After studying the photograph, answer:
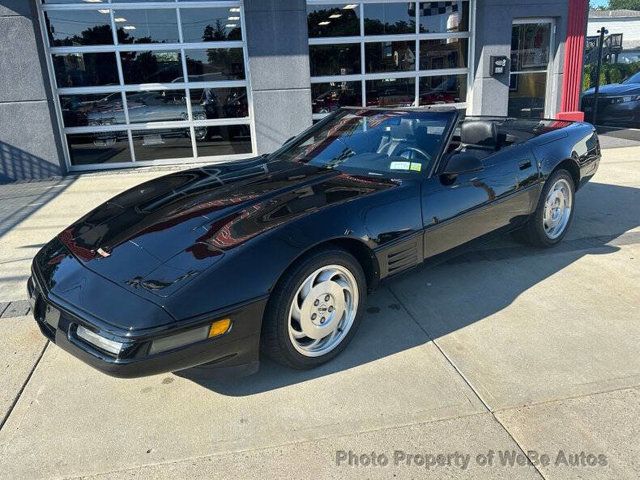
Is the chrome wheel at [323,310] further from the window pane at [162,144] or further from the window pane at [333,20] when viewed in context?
the window pane at [333,20]

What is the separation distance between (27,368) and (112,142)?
703 cm

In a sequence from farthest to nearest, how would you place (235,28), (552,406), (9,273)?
(235,28)
(9,273)
(552,406)

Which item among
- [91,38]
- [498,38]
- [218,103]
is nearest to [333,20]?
[218,103]

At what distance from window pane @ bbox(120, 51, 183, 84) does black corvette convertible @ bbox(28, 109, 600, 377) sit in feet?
18.8

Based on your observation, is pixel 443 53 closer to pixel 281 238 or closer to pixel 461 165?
pixel 461 165

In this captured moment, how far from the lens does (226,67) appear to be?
30.9ft

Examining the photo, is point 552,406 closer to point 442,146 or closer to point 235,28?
point 442,146

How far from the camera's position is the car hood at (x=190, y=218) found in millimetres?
2670

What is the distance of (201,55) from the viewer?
30.6 feet

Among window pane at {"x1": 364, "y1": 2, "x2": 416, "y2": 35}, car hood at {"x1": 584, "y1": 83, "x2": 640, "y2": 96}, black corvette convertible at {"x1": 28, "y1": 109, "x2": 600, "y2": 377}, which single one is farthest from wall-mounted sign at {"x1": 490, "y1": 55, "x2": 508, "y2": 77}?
black corvette convertible at {"x1": 28, "y1": 109, "x2": 600, "y2": 377}

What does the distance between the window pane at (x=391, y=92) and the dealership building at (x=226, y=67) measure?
2 centimetres

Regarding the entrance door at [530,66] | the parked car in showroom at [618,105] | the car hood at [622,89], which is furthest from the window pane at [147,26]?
the car hood at [622,89]

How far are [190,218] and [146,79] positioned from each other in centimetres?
707

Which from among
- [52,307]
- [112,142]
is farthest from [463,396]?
[112,142]
